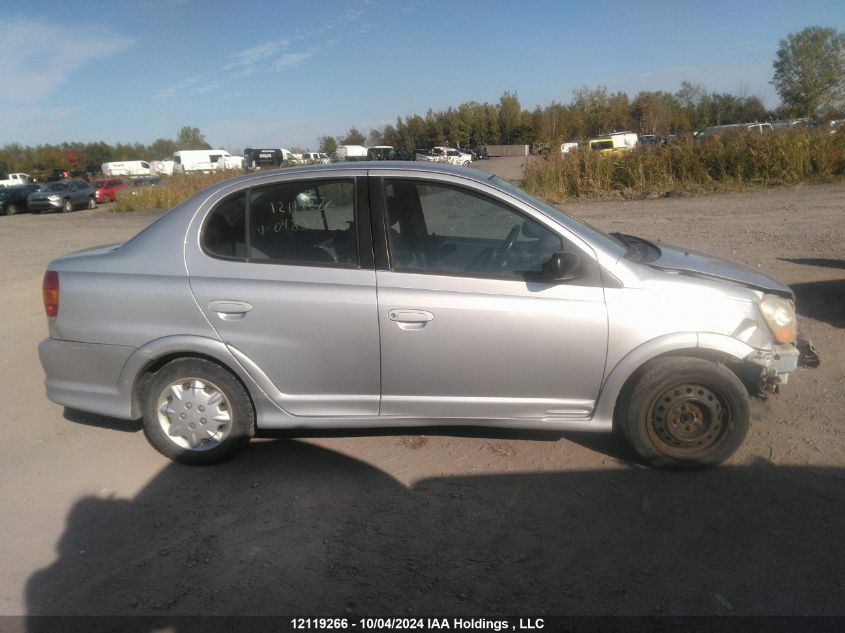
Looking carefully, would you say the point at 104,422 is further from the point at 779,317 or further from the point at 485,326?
the point at 779,317

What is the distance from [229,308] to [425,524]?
1677mm

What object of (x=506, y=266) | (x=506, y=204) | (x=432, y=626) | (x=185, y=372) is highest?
(x=506, y=204)

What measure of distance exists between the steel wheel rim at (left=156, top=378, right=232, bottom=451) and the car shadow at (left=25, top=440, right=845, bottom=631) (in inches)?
9.0

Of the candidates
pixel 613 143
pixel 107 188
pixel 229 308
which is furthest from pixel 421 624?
pixel 107 188

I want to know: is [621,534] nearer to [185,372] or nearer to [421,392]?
[421,392]

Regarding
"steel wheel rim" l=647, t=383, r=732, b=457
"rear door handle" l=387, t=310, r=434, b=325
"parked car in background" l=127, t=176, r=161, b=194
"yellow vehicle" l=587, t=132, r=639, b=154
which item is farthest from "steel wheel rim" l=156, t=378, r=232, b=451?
"parked car in background" l=127, t=176, r=161, b=194

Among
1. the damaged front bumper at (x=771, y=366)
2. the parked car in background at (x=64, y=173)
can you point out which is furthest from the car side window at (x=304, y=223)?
the parked car in background at (x=64, y=173)

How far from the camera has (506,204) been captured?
153 inches

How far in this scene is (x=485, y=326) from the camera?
3.69 m

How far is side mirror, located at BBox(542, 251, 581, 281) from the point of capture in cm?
361

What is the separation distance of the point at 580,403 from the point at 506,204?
4.11 feet

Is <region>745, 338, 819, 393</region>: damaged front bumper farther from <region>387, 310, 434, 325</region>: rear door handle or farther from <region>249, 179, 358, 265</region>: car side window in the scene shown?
<region>249, 179, 358, 265</region>: car side window

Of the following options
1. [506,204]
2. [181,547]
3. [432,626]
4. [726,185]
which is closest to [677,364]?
[506,204]

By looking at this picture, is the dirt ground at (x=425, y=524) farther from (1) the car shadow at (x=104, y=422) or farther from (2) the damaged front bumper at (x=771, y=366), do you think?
(2) the damaged front bumper at (x=771, y=366)
